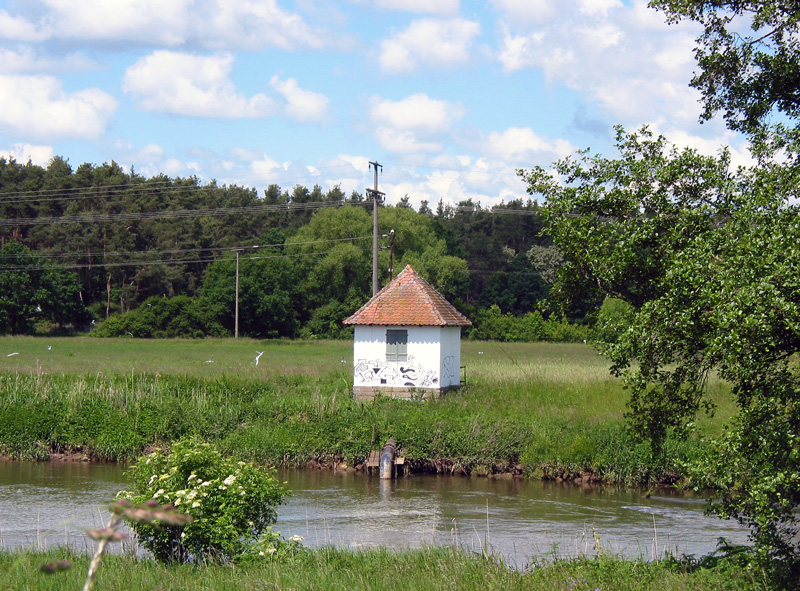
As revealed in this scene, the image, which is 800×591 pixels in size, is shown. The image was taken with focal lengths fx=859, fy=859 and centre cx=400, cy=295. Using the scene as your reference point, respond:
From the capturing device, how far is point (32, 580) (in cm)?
927

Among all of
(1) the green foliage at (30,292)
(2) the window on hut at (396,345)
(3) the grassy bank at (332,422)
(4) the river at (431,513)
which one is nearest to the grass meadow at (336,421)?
(3) the grassy bank at (332,422)

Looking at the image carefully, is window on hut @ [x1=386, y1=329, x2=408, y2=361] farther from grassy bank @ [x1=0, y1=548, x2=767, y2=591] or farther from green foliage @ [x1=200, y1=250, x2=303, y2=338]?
green foliage @ [x1=200, y1=250, x2=303, y2=338]

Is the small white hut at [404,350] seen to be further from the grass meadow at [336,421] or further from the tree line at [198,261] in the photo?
the tree line at [198,261]

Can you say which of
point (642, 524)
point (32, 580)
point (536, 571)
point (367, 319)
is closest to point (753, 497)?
point (536, 571)

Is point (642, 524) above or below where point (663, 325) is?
below

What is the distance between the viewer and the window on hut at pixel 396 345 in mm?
30766

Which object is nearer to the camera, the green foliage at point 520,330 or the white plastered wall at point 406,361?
the white plastered wall at point 406,361

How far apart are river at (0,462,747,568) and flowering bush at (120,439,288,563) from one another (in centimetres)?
325

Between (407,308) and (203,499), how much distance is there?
21.2 metres

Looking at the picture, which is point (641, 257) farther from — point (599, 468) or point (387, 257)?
point (387, 257)

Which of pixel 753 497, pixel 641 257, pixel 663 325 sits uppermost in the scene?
pixel 641 257

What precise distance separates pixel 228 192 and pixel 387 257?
3389 cm

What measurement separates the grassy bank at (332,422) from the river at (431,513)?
761 mm

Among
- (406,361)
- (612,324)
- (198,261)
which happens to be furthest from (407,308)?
(198,261)
